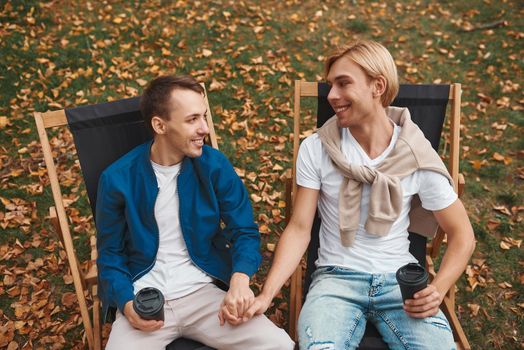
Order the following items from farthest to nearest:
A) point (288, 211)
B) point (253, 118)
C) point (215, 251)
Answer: point (253, 118), point (288, 211), point (215, 251)

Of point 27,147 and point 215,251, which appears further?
point 27,147

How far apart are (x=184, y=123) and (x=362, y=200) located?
3.47ft

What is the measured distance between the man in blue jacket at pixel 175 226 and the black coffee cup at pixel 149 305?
1.06 feet

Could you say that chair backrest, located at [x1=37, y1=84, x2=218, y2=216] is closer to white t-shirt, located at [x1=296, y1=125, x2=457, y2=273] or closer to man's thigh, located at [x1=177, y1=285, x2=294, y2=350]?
man's thigh, located at [x1=177, y1=285, x2=294, y2=350]

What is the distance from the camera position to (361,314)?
Answer: 2.67 meters

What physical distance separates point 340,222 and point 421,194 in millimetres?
466

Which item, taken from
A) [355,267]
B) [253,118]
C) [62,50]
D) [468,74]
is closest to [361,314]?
[355,267]

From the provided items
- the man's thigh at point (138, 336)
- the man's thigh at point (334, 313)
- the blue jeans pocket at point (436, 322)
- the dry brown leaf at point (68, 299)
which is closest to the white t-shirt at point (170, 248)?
the man's thigh at point (138, 336)

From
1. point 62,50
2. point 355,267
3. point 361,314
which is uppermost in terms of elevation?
point 62,50

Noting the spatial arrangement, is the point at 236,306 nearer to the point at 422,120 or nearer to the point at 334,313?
the point at 334,313

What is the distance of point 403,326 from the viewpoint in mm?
2564

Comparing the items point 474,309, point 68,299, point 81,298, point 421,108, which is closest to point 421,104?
point 421,108

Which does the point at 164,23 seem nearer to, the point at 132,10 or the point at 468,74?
the point at 132,10

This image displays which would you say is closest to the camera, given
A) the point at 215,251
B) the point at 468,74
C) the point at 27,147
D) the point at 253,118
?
the point at 215,251
